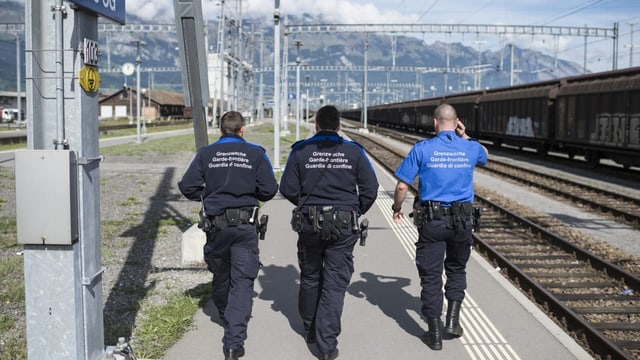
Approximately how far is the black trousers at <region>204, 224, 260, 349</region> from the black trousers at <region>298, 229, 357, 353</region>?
1.42 ft

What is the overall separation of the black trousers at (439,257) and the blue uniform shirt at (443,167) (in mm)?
220

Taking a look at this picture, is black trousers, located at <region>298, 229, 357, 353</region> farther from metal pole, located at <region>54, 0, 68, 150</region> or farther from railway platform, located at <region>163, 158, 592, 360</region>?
metal pole, located at <region>54, 0, 68, 150</region>

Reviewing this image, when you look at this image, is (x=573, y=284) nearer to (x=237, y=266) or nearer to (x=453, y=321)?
(x=453, y=321)

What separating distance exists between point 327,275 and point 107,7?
8.52 ft

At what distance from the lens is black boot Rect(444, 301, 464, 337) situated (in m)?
5.82

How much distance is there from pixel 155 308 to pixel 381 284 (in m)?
2.53

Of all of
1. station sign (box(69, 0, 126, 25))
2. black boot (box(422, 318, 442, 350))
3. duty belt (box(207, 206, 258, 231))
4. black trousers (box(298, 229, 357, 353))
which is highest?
station sign (box(69, 0, 126, 25))

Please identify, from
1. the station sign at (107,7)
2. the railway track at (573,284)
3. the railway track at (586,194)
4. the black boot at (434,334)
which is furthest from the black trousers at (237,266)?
the railway track at (586,194)

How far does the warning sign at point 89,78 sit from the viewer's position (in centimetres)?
422

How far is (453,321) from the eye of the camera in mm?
5820

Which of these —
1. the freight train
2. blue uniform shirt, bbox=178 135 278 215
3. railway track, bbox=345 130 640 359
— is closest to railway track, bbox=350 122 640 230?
the freight train

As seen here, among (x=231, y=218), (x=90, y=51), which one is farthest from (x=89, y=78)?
(x=231, y=218)

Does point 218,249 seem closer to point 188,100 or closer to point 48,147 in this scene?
point 48,147

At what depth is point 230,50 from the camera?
53.6m
